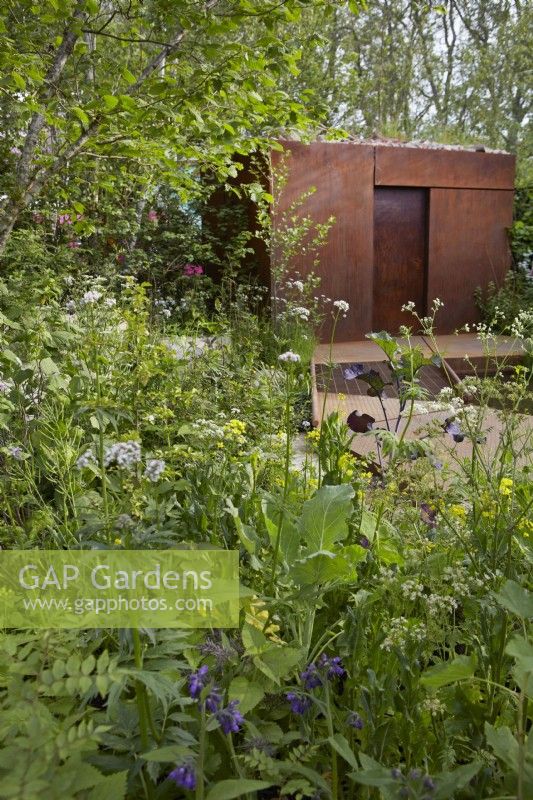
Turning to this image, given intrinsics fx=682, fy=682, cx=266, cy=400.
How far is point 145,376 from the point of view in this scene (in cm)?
273

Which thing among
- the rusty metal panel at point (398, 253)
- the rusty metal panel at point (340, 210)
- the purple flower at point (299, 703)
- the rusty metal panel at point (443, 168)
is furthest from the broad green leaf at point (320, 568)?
the rusty metal panel at point (443, 168)

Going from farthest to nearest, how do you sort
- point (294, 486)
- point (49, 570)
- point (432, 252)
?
point (432, 252)
point (294, 486)
point (49, 570)

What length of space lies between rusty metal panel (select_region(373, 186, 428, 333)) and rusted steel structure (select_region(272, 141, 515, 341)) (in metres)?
0.01

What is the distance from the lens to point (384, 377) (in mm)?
6316

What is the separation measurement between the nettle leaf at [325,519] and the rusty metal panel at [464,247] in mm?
7492

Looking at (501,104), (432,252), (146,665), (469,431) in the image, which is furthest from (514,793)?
(501,104)

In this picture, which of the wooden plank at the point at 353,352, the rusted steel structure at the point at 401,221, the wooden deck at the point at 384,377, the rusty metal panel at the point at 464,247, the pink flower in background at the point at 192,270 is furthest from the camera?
the rusty metal panel at the point at 464,247

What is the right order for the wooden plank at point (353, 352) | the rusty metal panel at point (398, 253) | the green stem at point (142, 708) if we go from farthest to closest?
the rusty metal panel at point (398, 253) → the wooden plank at point (353, 352) → the green stem at point (142, 708)

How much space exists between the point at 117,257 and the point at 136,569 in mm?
7272

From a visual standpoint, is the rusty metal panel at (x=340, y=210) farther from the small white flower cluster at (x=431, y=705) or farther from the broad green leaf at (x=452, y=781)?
the broad green leaf at (x=452, y=781)

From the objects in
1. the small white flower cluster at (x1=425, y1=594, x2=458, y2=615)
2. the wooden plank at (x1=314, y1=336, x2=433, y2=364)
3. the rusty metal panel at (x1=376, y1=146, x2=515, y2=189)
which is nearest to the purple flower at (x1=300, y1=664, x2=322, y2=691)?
the small white flower cluster at (x1=425, y1=594, x2=458, y2=615)

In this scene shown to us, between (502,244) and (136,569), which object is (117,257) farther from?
(136,569)

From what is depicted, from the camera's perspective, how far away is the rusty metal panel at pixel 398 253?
868 cm

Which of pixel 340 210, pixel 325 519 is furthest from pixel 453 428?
pixel 340 210
